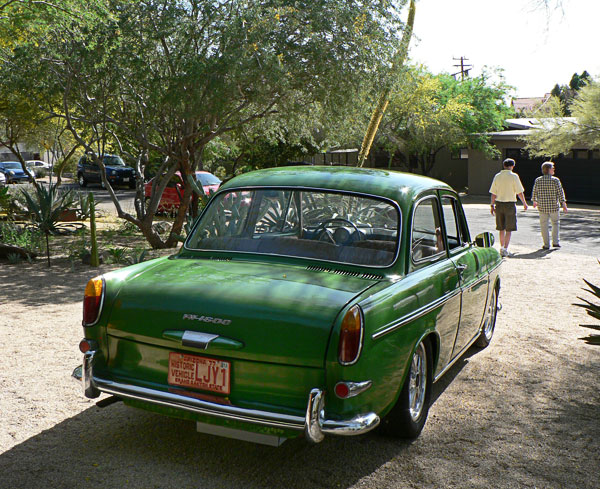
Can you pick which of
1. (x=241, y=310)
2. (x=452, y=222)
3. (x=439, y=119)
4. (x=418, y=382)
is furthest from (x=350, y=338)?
(x=439, y=119)

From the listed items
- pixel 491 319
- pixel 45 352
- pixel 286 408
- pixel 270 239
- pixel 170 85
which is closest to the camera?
pixel 286 408

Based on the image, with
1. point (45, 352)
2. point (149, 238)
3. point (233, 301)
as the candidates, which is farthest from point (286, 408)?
point (149, 238)

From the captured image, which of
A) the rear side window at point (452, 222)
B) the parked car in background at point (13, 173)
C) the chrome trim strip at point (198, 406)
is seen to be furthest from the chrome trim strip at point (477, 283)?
the parked car in background at point (13, 173)

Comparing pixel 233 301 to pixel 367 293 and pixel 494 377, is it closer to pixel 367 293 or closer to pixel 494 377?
pixel 367 293

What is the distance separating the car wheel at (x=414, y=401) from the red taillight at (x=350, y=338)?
667mm

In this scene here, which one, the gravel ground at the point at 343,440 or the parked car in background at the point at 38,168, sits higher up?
the parked car in background at the point at 38,168

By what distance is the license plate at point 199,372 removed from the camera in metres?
3.39

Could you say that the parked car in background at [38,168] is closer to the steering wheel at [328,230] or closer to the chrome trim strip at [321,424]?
the steering wheel at [328,230]

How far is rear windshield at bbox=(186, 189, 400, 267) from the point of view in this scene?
423 cm

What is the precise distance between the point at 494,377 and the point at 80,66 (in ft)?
31.0

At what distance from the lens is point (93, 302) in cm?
379

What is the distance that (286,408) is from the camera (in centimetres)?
329

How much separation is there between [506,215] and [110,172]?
26761 mm

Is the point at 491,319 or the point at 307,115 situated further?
the point at 307,115
